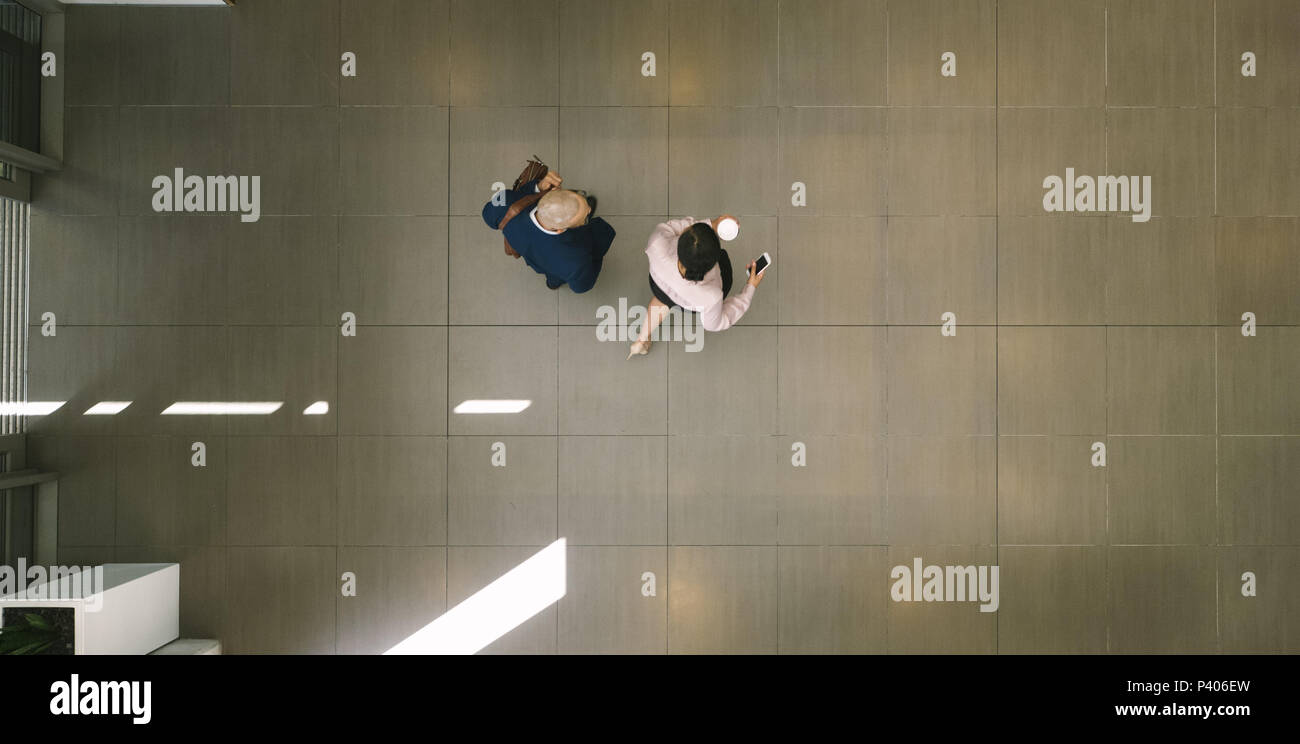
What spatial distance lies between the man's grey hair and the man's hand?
46cm

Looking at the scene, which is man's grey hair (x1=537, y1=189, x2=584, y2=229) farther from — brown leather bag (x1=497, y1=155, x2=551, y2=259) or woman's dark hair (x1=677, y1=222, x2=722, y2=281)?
woman's dark hair (x1=677, y1=222, x2=722, y2=281)

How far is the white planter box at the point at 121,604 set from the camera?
3.78 m

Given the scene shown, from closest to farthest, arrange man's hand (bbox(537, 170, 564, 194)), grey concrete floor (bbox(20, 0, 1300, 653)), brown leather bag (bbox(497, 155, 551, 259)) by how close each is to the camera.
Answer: brown leather bag (bbox(497, 155, 551, 259)), man's hand (bbox(537, 170, 564, 194)), grey concrete floor (bbox(20, 0, 1300, 653))

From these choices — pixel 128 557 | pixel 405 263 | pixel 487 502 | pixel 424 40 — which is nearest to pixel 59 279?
pixel 128 557

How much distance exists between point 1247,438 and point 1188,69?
2.62m

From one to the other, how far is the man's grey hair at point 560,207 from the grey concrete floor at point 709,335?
0.90 meters

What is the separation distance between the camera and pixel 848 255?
15.3 feet

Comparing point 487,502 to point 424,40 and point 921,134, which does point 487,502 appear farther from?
point 921,134

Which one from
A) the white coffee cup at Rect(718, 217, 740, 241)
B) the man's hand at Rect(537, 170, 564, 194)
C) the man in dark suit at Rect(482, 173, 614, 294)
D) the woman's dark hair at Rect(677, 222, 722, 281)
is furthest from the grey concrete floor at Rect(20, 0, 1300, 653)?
the woman's dark hair at Rect(677, 222, 722, 281)

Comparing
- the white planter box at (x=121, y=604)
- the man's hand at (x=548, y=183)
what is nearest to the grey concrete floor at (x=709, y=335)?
the white planter box at (x=121, y=604)

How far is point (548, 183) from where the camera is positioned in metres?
4.26

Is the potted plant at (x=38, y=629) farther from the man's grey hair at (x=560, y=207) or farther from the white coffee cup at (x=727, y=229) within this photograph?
the white coffee cup at (x=727, y=229)

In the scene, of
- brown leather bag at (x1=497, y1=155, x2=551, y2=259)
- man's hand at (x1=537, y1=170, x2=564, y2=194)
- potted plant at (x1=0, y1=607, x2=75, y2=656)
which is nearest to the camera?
potted plant at (x1=0, y1=607, x2=75, y2=656)

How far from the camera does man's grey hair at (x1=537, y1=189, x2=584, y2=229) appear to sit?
375cm
